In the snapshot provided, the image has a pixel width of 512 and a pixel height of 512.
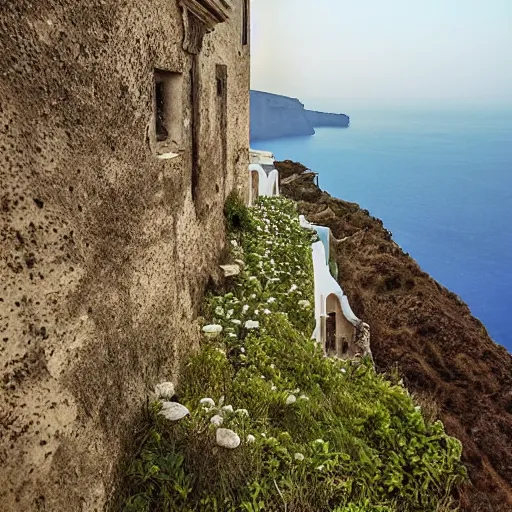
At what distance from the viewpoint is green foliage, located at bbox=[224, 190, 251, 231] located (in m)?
6.59

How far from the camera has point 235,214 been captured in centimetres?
680

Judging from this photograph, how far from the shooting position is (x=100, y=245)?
8.95ft

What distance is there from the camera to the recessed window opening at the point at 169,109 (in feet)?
12.9

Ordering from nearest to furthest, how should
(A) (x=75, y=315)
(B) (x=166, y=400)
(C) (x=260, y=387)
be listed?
(A) (x=75, y=315) → (B) (x=166, y=400) → (C) (x=260, y=387)

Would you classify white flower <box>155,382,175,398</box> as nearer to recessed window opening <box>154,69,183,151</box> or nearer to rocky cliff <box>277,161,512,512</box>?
recessed window opening <box>154,69,183,151</box>

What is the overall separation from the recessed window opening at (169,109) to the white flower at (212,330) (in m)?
1.67

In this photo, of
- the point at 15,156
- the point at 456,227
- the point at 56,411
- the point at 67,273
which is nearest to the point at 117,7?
the point at 15,156

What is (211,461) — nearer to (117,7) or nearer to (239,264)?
(117,7)

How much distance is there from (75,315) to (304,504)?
185 cm

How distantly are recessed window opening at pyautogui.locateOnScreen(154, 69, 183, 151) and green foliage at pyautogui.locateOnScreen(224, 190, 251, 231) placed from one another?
2451 mm

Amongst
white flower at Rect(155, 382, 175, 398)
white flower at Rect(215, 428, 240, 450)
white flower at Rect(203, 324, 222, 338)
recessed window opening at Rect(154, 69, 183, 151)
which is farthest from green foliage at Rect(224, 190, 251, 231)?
white flower at Rect(215, 428, 240, 450)

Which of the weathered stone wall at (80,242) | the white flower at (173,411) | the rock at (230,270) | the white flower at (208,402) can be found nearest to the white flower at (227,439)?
the white flower at (173,411)

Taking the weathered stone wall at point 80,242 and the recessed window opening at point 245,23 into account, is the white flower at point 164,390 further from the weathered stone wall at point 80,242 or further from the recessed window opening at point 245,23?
the recessed window opening at point 245,23

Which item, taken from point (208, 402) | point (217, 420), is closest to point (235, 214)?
point (208, 402)
